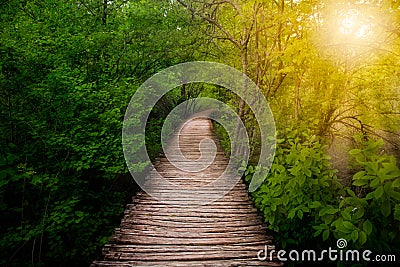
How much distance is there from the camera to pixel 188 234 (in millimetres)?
3934

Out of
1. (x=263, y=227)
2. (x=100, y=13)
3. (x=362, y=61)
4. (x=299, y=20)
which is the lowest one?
(x=263, y=227)

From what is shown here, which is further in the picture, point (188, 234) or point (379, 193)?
point (188, 234)

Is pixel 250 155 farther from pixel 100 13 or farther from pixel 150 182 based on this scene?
pixel 100 13

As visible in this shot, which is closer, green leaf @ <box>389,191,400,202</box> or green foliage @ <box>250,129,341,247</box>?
green leaf @ <box>389,191,400,202</box>

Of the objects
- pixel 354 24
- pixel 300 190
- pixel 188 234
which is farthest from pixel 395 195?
pixel 188 234

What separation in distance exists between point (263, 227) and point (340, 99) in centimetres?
212

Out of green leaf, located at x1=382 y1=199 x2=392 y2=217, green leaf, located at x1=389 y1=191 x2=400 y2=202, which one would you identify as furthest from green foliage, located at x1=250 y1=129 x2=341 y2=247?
green leaf, located at x1=389 y1=191 x2=400 y2=202

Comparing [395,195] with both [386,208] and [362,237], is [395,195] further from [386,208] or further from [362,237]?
[362,237]

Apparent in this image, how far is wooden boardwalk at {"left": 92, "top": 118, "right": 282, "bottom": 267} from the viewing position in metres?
3.34

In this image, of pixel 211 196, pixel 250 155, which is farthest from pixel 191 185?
pixel 250 155

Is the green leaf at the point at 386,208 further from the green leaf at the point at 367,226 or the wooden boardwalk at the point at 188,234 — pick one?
the wooden boardwalk at the point at 188,234

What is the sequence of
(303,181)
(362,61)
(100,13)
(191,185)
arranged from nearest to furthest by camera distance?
(303,181) < (362,61) < (191,185) < (100,13)

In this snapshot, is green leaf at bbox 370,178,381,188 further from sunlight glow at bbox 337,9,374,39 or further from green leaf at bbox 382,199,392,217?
sunlight glow at bbox 337,9,374,39

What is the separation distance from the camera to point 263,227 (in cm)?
415
